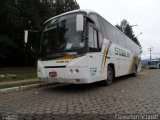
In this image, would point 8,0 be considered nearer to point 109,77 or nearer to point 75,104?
point 109,77

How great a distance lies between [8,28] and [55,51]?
2633 cm

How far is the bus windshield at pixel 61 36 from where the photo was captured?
782 centimetres

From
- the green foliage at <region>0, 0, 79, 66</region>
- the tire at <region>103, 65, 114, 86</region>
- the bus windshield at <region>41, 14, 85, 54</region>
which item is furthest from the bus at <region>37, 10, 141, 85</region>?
the green foliage at <region>0, 0, 79, 66</region>

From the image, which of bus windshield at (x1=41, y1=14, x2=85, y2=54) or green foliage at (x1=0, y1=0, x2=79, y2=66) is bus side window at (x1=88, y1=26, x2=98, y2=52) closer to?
bus windshield at (x1=41, y1=14, x2=85, y2=54)

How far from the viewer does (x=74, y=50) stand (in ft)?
25.0

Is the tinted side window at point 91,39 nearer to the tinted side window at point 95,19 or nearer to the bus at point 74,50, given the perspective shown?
the bus at point 74,50

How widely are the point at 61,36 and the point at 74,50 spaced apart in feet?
3.40

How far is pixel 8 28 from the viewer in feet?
104

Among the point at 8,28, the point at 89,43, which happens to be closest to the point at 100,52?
the point at 89,43

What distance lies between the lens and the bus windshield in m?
7.82

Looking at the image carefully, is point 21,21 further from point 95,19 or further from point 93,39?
point 93,39

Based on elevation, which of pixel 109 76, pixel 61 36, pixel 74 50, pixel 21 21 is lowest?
pixel 109 76

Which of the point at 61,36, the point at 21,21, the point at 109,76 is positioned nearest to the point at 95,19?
the point at 61,36

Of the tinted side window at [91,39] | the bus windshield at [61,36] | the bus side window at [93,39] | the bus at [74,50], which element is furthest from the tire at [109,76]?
the bus windshield at [61,36]
